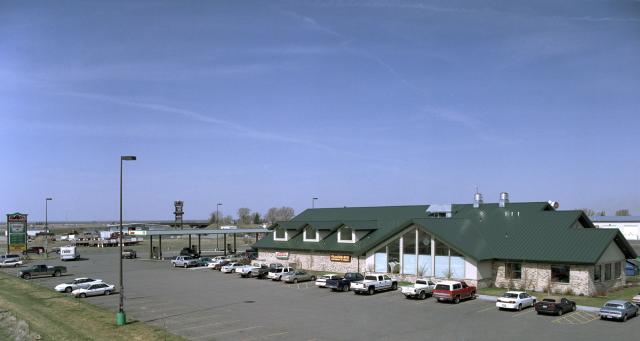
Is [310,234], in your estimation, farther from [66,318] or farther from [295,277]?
[66,318]

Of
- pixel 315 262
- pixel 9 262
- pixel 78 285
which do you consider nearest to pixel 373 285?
pixel 315 262

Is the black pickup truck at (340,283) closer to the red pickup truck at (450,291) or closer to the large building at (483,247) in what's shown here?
the large building at (483,247)

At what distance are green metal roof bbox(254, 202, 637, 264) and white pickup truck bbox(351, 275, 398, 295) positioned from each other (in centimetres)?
649

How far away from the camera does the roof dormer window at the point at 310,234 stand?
64.6 metres

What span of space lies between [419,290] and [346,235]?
19.6m

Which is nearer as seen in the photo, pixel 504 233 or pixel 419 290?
pixel 419 290

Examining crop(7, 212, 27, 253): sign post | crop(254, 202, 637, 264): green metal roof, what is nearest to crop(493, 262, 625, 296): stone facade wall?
crop(254, 202, 637, 264): green metal roof

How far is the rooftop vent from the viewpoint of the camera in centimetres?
5956

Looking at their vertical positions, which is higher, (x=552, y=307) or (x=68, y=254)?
(x=552, y=307)

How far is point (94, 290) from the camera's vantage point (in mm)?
46188

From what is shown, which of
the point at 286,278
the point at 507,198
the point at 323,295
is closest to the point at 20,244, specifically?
the point at 286,278

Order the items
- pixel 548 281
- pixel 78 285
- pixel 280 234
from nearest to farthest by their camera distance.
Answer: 1. pixel 548 281
2. pixel 78 285
3. pixel 280 234

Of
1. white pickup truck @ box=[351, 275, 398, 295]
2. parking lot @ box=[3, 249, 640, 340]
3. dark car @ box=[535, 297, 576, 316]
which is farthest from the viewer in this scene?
white pickup truck @ box=[351, 275, 398, 295]

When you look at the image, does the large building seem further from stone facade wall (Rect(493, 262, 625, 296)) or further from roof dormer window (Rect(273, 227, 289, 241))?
roof dormer window (Rect(273, 227, 289, 241))
